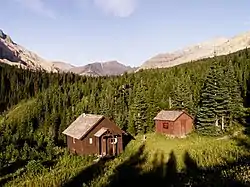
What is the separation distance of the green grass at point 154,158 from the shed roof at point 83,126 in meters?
4.96

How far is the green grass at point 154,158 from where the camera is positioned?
3478cm

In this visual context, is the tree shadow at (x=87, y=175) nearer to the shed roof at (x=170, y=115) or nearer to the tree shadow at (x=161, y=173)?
the tree shadow at (x=161, y=173)

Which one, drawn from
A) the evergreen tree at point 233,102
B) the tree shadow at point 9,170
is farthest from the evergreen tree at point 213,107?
the tree shadow at point 9,170

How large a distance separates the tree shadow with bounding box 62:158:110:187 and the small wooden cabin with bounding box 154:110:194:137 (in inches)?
785

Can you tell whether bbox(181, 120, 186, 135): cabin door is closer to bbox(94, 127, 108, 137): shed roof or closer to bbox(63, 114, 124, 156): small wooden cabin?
bbox(63, 114, 124, 156): small wooden cabin

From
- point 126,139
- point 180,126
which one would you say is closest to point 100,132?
point 126,139

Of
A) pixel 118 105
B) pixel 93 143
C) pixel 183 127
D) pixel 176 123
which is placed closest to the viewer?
pixel 93 143

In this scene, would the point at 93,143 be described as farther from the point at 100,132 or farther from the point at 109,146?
the point at 109,146

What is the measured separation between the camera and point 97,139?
53.9m

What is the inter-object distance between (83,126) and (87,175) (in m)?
21.0

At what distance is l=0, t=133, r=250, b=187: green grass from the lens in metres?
34.8

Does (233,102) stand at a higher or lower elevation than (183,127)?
higher

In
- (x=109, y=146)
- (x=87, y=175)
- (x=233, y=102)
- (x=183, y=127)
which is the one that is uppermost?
(x=233, y=102)

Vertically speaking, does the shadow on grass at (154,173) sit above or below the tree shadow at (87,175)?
above
